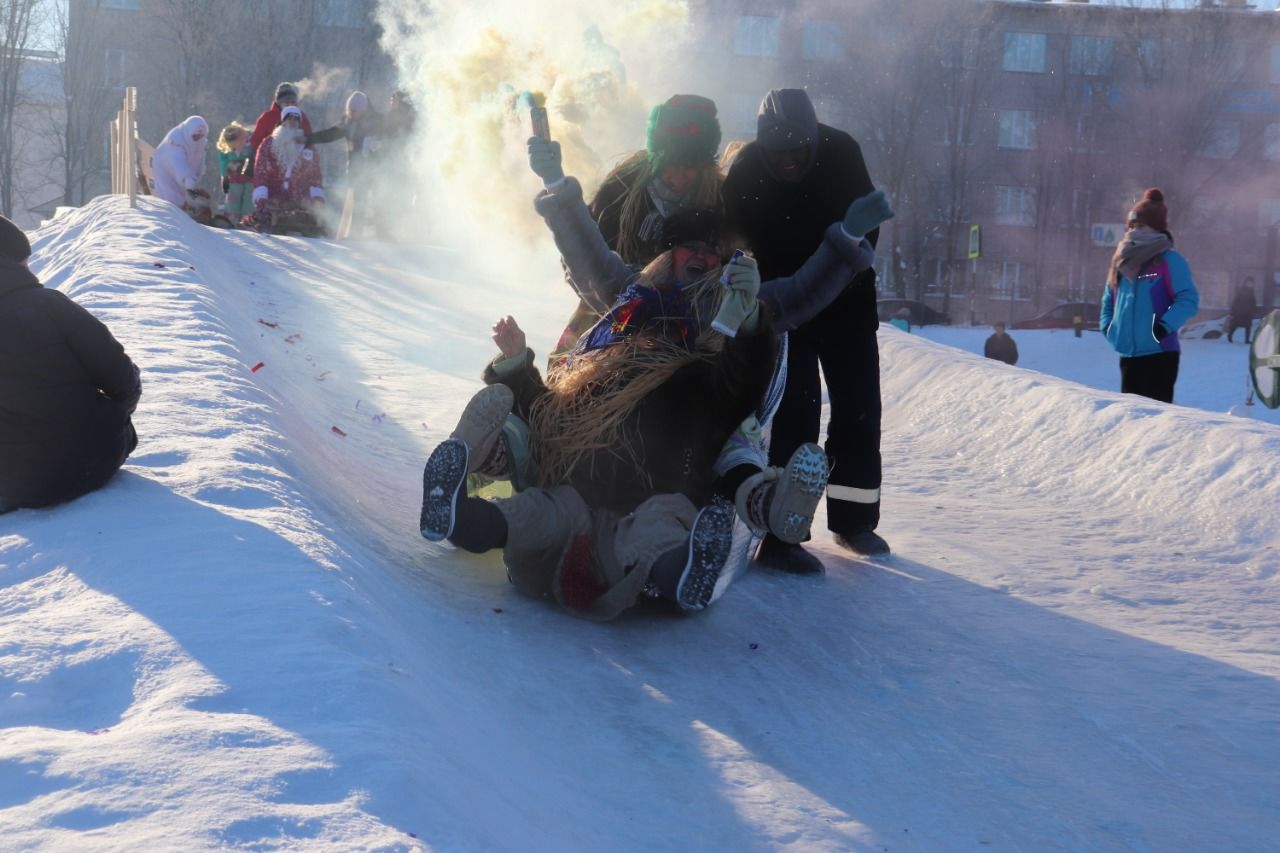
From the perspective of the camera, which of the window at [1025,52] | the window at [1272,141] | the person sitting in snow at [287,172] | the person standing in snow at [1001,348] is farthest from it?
the window at [1025,52]

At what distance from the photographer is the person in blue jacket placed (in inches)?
292

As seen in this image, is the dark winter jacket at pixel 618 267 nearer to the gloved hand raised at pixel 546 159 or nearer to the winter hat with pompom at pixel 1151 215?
the gloved hand raised at pixel 546 159

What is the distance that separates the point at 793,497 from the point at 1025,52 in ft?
146

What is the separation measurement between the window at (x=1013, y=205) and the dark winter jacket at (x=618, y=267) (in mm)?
41045

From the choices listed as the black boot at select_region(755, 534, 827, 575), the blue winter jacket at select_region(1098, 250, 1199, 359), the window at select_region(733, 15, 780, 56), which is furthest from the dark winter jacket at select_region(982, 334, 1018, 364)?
the window at select_region(733, 15, 780, 56)

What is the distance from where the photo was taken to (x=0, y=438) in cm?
371

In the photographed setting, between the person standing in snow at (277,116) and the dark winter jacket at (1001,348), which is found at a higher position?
the person standing in snow at (277,116)

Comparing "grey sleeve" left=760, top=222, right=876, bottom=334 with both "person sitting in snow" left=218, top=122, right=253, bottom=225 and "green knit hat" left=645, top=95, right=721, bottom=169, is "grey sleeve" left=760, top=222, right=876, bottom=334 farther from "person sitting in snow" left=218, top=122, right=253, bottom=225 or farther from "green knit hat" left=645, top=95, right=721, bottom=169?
"person sitting in snow" left=218, top=122, right=253, bottom=225

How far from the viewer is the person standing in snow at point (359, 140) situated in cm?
1708

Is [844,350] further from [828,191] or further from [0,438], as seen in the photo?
[0,438]

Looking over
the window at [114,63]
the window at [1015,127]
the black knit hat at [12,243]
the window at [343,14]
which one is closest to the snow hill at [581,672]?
the black knit hat at [12,243]

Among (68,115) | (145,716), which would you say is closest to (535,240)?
(145,716)

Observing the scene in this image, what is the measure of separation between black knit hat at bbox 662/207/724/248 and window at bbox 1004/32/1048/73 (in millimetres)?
43371

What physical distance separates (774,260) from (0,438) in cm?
259
